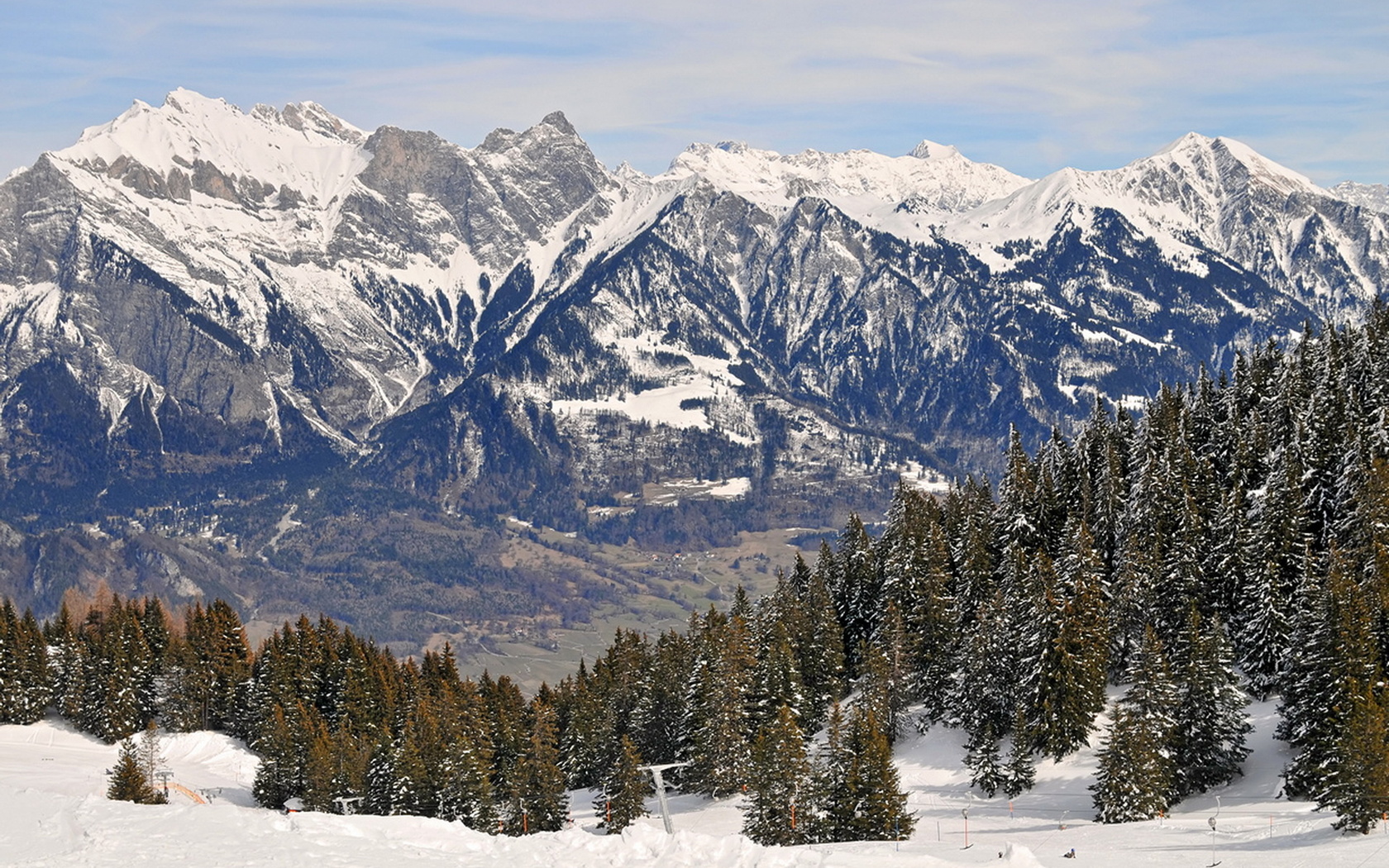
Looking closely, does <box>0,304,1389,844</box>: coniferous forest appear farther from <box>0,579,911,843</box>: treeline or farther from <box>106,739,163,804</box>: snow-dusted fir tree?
<box>106,739,163,804</box>: snow-dusted fir tree

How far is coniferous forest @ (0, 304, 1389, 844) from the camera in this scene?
85500 millimetres

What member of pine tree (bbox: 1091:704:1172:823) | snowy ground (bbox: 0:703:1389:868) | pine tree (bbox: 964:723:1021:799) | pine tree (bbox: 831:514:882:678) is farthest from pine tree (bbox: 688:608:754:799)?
pine tree (bbox: 1091:704:1172:823)

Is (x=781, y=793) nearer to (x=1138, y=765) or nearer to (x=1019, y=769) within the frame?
(x=1019, y=769)

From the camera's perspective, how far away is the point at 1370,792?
66.9m

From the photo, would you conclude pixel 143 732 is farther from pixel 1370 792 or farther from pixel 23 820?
pixel 1370 792

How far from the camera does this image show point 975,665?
108 m

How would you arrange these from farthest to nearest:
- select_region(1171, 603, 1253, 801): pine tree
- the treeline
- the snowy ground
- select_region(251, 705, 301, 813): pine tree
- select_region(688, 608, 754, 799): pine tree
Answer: select_region(251, 705, 301, 813): pine tree → select_region(688, 608, 754, 799): pine tree → the treeline → select_region(1171, 603, 1253, 801): pine tree → the snowy ground

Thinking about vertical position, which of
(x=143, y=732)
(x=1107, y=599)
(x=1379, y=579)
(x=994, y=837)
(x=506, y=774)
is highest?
(x=1379, y=579)

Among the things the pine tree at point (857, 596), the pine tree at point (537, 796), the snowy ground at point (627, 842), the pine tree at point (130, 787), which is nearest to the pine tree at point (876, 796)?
the snowy ground at point (627, 842)

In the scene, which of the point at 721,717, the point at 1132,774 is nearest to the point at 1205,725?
the point at 1132,774

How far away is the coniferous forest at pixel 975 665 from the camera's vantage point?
85500mm

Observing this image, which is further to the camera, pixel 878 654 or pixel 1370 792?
pixel 878 654

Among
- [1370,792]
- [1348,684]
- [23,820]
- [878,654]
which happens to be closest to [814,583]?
[878,654]

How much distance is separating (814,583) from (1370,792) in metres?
78.2
